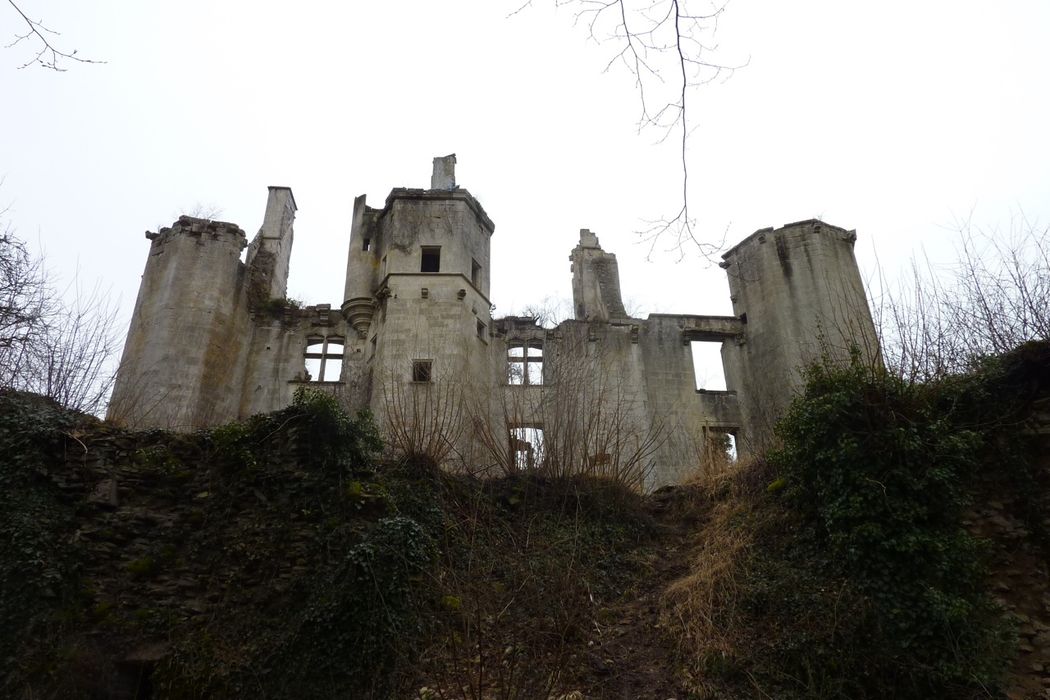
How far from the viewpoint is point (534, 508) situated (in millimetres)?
11875

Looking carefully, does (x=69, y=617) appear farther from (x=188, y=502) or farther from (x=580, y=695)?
(x=580, y=695)

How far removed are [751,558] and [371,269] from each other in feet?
49.5

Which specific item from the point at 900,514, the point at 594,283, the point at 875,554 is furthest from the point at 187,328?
the point at 900,514

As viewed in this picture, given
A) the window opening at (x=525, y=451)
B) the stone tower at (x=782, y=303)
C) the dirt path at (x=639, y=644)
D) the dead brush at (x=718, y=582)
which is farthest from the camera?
the stone tower at (x=782, y=303)

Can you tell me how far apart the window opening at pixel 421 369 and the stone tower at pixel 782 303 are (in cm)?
887

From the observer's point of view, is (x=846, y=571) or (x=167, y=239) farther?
(x=167, y=239)

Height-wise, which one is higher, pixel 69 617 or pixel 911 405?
pixel 911 405

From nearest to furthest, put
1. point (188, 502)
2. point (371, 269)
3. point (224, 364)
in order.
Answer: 1. point (188, 502)
2. point (224, 364)
3. point (371, 269)

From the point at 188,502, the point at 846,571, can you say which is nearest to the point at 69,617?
the point at 188,502

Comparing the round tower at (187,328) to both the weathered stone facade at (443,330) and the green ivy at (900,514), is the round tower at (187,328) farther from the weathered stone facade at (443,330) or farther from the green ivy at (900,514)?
the green ivy at (900,514)

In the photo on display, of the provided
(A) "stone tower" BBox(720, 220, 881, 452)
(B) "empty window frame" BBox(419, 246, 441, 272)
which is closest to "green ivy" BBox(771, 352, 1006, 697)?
(A) "stone tower" BBox(720, 220, 881, 452)

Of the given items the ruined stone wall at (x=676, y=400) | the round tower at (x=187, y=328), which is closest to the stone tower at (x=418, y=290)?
the round tower at (x=187, y=328)

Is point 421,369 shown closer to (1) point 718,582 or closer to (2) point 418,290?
(2) point 418,290

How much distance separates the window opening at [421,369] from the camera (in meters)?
18.3
